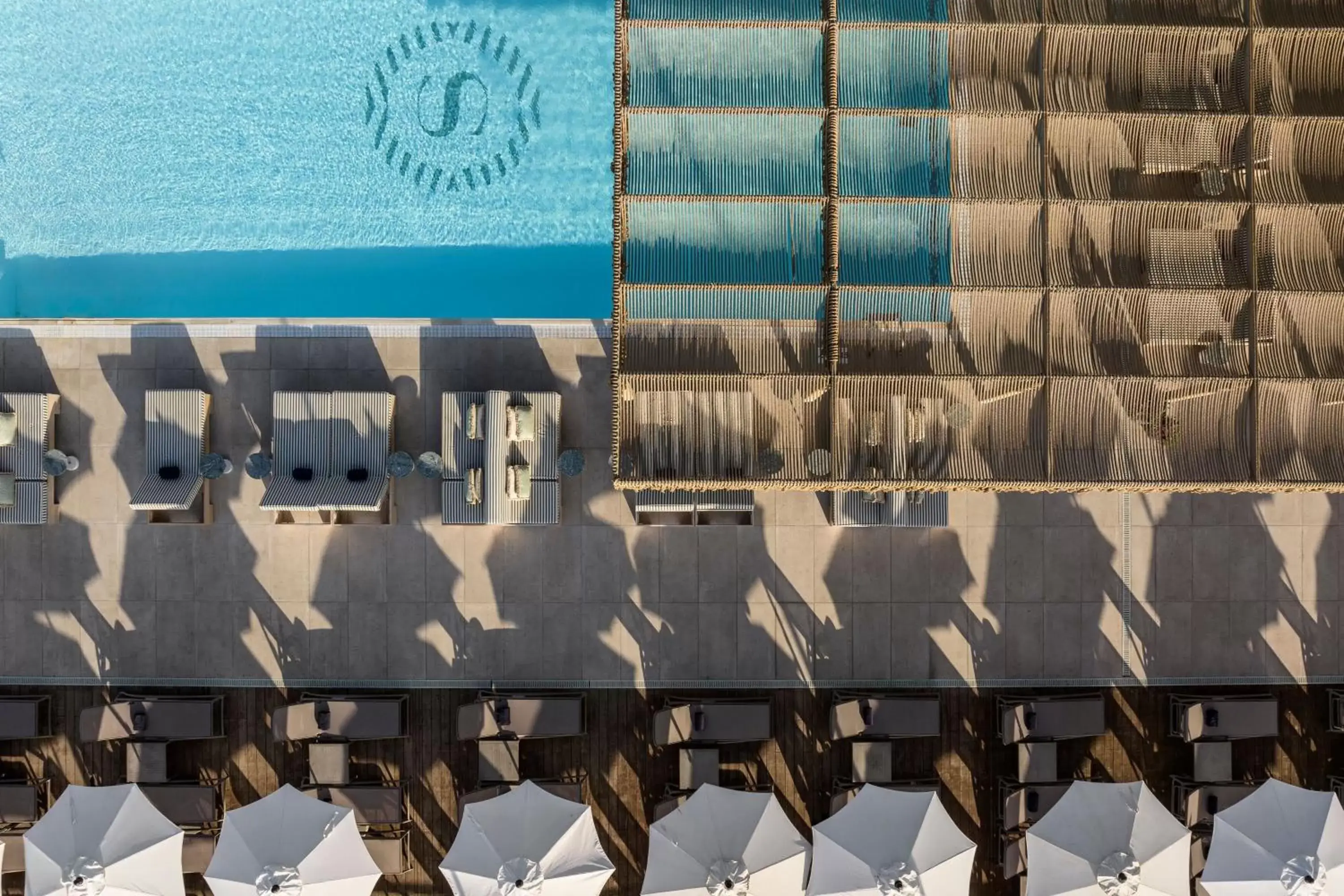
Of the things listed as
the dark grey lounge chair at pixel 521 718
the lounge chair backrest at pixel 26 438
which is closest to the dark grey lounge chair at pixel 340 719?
the dark grey lounge chair at pixel 521 718

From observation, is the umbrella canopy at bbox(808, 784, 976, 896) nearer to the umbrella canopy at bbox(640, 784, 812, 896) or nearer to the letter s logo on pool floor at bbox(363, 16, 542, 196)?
the umbrella canopy at bbox(640, 784, 812, 896)

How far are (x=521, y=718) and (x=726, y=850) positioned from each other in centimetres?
466

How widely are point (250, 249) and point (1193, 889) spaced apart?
A: 80.2ft

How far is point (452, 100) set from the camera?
55.8 ft

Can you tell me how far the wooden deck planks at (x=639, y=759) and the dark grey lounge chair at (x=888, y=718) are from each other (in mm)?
694

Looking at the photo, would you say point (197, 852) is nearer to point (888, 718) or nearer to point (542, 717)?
point (542, 717)

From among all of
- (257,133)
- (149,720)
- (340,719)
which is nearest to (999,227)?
(340,719)

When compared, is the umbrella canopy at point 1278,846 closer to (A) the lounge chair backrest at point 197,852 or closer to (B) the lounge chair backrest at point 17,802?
(A) the lounge chair backrest at point 197,852

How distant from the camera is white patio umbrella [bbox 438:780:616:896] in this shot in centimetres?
1370

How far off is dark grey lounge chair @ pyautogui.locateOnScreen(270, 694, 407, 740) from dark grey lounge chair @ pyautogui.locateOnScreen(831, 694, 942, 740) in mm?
8968

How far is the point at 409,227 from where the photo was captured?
56.2 feet

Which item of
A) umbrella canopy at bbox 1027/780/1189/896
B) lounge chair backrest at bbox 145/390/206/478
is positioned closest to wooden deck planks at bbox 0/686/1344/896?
umbrella canopy at bbox 1027/780/1189/896

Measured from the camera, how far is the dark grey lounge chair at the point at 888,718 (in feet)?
50.4

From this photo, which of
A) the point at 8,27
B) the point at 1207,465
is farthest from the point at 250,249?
the point at 1207,465
